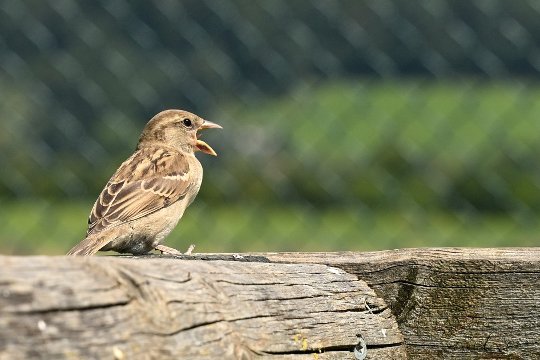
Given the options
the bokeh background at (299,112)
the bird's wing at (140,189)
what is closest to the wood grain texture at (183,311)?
the bird's wing at (140,189)

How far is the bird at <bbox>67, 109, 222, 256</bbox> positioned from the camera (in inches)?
175

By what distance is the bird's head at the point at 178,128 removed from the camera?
514 centimetres

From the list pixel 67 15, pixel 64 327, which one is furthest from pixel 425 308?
pixel 67 15

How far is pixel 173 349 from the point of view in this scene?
185 centimetres

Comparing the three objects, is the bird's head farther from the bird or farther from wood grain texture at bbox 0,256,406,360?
wood grain texture at bbox 0,256,406,360

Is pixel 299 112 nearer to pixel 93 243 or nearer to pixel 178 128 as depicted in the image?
pixel 178 128

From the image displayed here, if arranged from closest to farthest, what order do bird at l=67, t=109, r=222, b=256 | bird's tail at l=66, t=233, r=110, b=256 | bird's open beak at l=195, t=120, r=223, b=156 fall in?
1. bird's tail at l=66, t=233, r=110, b=256
2. bird at l=67, t=109, r=222, b=256
3. bird's open beak at l=195, t=120, r=223, b=156

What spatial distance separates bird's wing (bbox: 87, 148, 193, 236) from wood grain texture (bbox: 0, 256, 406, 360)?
1976mm

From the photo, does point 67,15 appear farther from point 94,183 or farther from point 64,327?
point 64,327

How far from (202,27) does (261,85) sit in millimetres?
472

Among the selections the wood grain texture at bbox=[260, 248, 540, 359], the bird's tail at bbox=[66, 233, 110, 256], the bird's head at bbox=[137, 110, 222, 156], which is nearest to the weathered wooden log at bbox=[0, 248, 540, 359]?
the wood grain texture at bbox=[260, 248, 540, 359]

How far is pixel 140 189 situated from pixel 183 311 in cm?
285

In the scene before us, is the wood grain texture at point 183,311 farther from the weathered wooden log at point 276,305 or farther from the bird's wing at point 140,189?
the bird's wing at point 140,189

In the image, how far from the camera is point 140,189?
→ 187 inches
